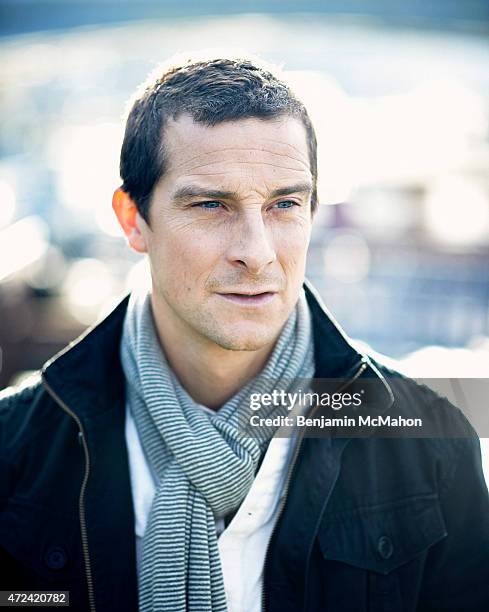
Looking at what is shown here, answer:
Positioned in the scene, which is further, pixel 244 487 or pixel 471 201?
pixel 471 201

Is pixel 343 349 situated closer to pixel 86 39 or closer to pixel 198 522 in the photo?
pixel 198 522

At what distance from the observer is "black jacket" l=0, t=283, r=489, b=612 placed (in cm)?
221

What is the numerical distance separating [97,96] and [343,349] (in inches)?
632

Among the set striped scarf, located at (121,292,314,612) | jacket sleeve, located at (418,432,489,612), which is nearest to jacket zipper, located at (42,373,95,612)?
striped scarf, located at (121,292,314,612)

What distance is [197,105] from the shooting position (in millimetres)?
2273

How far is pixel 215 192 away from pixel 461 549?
1461mm

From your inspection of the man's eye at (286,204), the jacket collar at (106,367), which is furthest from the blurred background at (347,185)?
the man's eye at (286,204)

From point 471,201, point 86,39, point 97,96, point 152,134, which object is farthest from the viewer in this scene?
point 97,96

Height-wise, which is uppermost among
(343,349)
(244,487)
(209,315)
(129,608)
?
(209,315)

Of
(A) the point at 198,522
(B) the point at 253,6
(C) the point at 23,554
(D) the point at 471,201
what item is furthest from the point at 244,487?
(D) the point at 471,201

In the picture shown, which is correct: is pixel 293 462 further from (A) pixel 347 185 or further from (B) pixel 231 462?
(A) pixel 347 185

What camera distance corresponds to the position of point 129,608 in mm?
2229

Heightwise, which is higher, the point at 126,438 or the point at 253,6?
the point at 253,6

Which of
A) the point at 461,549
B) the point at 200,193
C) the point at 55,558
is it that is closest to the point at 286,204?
the point at 200,193
